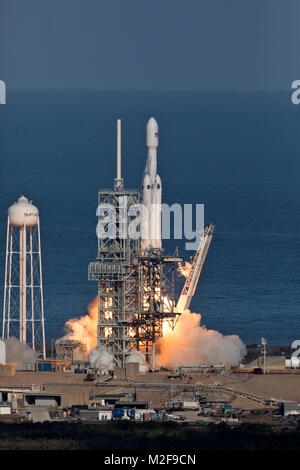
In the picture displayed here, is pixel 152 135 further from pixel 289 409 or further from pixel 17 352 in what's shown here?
pixel 289 409

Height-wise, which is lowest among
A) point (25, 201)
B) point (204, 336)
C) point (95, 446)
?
point (95, 446)

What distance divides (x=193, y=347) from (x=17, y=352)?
995cm

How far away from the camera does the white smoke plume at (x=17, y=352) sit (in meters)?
127

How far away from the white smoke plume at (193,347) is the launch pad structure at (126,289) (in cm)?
85

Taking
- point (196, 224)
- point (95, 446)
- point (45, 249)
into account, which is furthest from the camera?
point (45, 249)

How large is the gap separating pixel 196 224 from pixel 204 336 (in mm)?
37854

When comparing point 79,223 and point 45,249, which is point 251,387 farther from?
point 79,223

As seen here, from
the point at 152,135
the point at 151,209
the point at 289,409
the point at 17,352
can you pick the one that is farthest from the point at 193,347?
the point at 289,409

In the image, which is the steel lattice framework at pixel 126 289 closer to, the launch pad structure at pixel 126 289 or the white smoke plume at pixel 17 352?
the launch pad structure at pixel 126 289

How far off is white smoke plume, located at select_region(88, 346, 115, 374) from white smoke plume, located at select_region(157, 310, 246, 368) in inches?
131

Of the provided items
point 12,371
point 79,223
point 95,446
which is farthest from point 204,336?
point 79,223

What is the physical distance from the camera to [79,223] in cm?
19788

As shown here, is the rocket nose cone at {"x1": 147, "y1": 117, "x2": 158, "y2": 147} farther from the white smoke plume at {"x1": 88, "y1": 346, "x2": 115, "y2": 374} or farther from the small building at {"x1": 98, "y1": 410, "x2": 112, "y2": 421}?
the small building at {"x1": 98, "y1": 410, "x2": 112, "y2": 421}

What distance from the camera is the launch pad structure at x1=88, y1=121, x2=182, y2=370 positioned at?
124688 mm
